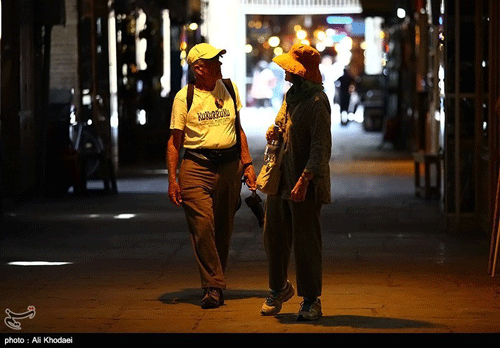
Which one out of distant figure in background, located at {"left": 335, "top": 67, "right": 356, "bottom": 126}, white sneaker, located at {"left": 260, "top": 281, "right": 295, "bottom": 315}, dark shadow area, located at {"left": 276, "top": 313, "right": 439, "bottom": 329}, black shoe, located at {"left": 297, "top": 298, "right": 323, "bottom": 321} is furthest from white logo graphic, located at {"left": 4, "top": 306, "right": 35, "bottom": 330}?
distant figure in background, located at {"left": 335, "top": 67, "right": 356, "bottom": 126}

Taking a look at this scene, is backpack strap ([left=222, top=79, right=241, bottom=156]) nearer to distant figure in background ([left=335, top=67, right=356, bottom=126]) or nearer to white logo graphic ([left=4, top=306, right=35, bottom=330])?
white logo graphic ([left=4, top=306, right=35, bottom=330])

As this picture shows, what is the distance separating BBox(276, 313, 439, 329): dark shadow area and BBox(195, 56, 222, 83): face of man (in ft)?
6.14

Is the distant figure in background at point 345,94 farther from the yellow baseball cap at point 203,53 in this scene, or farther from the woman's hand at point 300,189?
the woman's hand at point 300,189

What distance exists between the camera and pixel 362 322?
8336mm

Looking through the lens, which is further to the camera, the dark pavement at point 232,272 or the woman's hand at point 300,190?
the dark pavement at point 232,272

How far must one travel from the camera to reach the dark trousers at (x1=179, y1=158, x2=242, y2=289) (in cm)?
911

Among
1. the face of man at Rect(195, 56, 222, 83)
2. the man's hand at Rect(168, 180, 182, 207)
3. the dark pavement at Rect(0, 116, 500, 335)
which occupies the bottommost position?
the dark pavement at Rect(0, 116, 500, 335)

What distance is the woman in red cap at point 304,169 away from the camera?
830 centimetres

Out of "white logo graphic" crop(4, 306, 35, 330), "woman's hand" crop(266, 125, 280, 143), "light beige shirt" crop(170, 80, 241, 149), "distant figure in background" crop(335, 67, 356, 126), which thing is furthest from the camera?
"distant figure in background" crop(335, 67, 356, 126)

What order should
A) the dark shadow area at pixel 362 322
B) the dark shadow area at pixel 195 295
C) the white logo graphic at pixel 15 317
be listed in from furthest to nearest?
the dark shadow area at pixel 195 295
the white logo graphic at pixel 15 317
the dark shadow area at pixel 362 322

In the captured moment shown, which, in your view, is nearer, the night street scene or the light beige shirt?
the night street scene

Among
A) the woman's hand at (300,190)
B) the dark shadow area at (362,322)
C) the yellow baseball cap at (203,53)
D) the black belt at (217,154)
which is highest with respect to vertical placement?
the yellow baseball cap at (203,53)

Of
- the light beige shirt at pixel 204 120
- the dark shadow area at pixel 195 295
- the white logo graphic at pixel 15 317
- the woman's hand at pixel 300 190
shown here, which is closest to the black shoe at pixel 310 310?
the woman's hand at pixel 300 190

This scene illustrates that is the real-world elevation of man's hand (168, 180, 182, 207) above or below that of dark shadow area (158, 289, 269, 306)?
above
